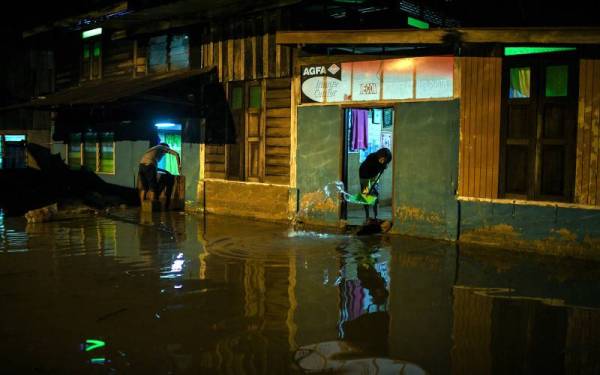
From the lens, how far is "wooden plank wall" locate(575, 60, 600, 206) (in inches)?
349

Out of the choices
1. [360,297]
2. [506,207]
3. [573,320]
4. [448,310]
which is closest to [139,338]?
[360,297]

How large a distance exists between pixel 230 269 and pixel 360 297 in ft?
7.31

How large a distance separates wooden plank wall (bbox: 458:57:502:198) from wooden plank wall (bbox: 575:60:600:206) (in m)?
1.30

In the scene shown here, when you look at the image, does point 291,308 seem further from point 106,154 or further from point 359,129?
point 106,154

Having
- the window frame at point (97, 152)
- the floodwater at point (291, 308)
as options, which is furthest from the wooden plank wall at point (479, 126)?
the window frame at point (97, 152)

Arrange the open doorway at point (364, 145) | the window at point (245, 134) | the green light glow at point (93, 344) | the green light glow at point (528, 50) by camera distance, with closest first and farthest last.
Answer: the green light glow at point (93, 344) → the green light glow at point (528, 50) → the window at point (245, 134) → the open doorway at point (364, 145)

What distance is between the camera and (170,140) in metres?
16.8

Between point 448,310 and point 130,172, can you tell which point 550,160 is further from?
point 130,172

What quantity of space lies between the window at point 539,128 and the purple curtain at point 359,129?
188 inches

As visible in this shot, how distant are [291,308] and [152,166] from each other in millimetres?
10015

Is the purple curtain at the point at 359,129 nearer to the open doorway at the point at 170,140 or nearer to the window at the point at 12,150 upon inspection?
the open doorway at the point at 170,140

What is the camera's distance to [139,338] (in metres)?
5.07

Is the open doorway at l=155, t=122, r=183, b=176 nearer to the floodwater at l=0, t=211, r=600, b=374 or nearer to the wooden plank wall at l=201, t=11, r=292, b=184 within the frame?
the wooden plank wall at l=201, t=11, r=292, b=184

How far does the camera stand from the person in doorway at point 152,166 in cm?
1502
